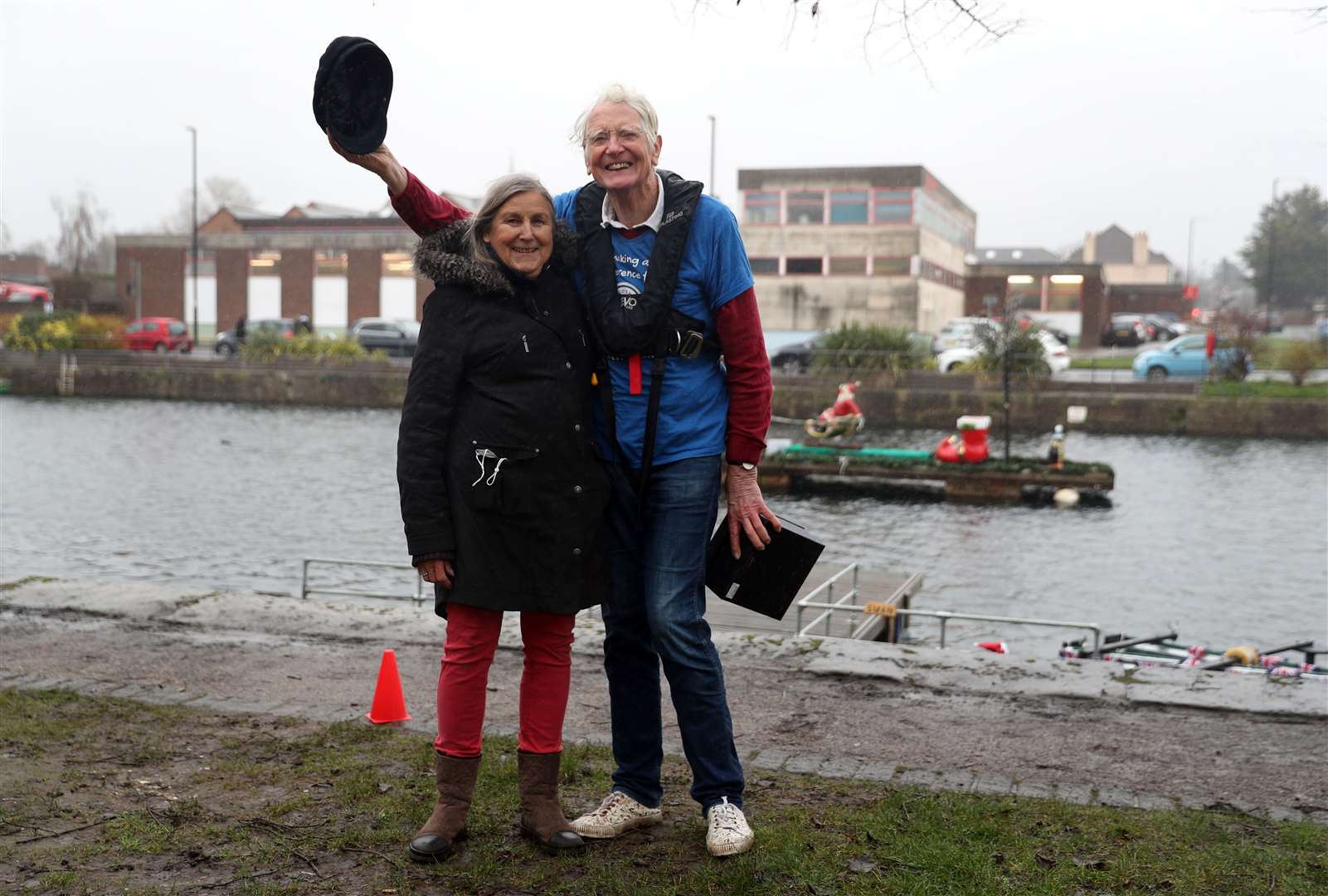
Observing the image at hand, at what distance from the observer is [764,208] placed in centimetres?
5959

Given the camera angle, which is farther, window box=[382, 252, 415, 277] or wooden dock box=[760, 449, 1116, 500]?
window box=[382, 252, 415, 277]

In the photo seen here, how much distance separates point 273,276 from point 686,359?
223ft

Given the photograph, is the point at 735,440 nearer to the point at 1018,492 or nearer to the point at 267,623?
the point at 267,623

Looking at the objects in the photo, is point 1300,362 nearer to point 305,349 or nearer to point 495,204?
point 305,349

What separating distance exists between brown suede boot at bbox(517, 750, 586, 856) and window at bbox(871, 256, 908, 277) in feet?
184

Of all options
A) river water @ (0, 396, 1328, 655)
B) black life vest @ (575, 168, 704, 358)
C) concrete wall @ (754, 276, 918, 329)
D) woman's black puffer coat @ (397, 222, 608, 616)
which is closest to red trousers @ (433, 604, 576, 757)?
woman's black puffer coat @ (397, 222, 608, 616)

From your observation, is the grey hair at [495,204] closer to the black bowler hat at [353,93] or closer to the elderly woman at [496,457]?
the elderly woman at [496,457]

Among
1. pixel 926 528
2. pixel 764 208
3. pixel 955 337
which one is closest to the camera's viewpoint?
pixel 926 528

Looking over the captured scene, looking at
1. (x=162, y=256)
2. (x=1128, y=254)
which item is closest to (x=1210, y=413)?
(x=162, y=256)

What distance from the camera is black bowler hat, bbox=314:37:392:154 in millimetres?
3594

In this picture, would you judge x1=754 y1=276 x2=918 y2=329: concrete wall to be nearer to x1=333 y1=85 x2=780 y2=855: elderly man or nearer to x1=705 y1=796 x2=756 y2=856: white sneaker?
x1=333 y1=85 x2=780 y2=855: elderly man

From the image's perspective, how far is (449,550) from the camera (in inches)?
144

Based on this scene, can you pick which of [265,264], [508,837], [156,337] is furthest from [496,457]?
[265,264]

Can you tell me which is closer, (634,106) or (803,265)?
(634,106)
